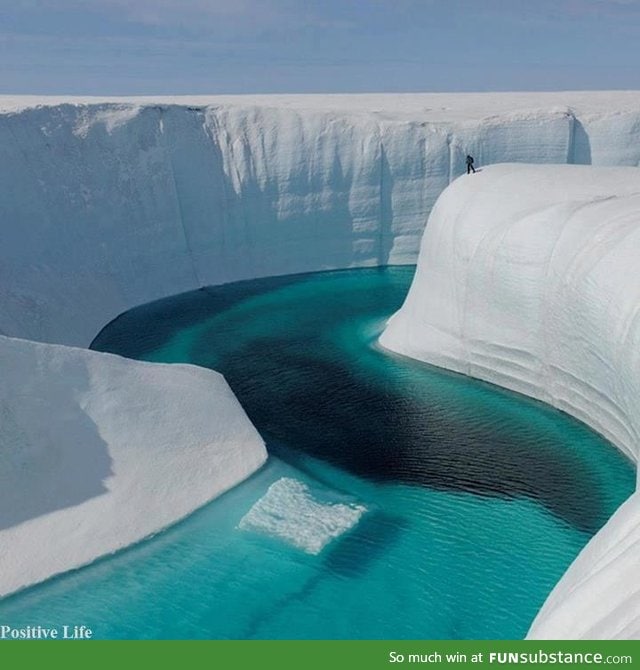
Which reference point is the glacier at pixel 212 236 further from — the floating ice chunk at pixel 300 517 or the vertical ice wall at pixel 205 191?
the floating ice chunk at pixel 300 517

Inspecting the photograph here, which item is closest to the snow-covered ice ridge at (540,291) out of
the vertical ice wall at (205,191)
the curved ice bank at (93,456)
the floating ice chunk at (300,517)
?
the floating ice chunk at (300,517)

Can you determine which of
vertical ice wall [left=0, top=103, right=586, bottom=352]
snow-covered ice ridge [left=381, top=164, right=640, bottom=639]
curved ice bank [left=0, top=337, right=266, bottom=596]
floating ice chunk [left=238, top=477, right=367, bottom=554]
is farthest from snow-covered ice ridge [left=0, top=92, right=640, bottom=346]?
floating ice chunk [left=238, top=477, right=367, bottom=554]

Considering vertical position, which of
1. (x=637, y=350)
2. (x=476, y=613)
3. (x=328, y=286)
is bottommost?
(x=328, y=286)

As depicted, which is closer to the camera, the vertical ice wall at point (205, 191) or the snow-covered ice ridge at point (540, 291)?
the snow-covered ice ridge at point (540, 291)

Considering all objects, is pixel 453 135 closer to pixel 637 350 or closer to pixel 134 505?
pixel 637 350

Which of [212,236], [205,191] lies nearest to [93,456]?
[212,236]

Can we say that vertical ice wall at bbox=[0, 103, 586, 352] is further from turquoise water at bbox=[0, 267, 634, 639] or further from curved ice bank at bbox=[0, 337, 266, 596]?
curved ice bank at bbox=[0, 337, 266, 596]

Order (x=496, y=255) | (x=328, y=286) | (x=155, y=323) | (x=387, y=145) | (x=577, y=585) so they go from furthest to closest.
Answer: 1. (x=387, y=145)
2. (x=328, y=286)
3. (x=155, y=323)
4. (x=496, y=255)
5. (x=577, y=585)

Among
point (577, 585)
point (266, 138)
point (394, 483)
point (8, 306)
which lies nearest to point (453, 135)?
point (266, 138)
